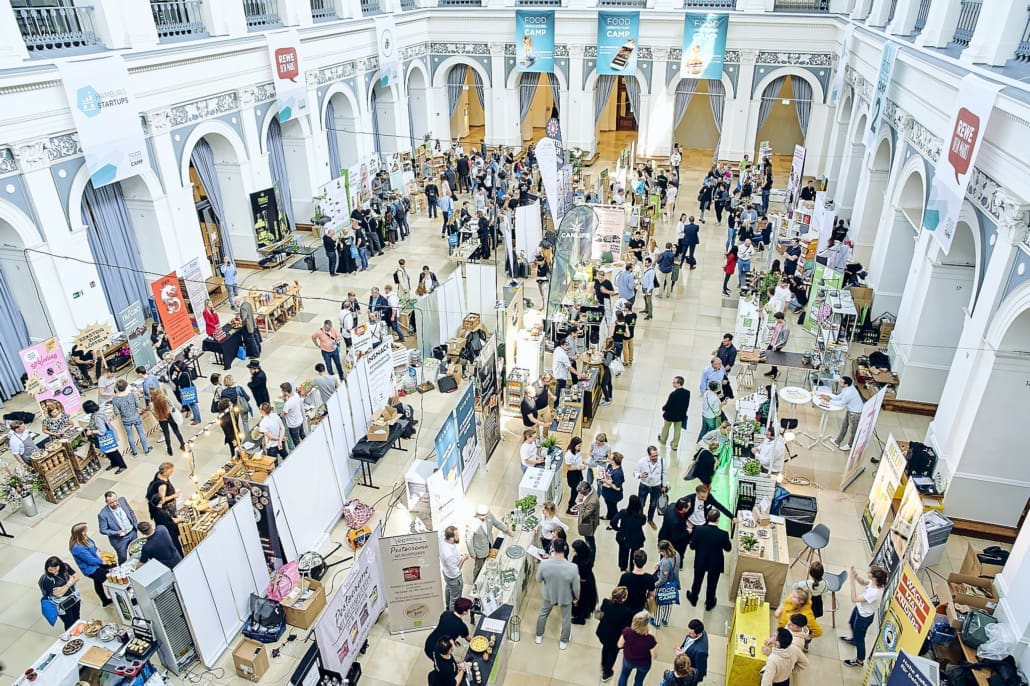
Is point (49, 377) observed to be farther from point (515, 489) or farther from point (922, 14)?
point (922, 14)

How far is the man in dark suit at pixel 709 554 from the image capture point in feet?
24.7

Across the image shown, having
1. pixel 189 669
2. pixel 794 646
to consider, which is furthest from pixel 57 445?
pixel 794 646

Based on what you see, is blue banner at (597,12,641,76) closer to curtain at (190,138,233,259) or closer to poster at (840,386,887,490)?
curtain at (190,138,233,259)

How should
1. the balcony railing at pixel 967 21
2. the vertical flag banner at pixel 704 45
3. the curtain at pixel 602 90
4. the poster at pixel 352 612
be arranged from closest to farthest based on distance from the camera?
the poster at pixel 352 612
the balcony railing at pixel 967 21
the vertical flag banner at pixel 704 45
the curtain at pixel 602 90

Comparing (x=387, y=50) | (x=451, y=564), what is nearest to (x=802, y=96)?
(x=387, y=50)

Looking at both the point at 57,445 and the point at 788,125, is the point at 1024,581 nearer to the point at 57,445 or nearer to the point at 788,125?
the point at 57,445

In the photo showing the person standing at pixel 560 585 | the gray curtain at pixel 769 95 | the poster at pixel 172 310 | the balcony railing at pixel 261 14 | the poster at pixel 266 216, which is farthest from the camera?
the gray curtain at pixel 769 95

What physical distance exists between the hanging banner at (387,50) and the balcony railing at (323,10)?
5.59 ft

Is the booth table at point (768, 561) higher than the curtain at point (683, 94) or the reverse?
the reverse

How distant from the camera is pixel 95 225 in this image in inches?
505

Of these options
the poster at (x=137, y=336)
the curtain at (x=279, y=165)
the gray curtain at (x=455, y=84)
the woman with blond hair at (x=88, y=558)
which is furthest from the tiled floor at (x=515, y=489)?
the gray curtain at (x=455, y=84)

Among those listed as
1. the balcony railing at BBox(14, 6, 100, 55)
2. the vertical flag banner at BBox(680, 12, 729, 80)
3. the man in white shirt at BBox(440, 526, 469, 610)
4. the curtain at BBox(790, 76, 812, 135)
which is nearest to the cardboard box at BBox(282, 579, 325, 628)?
the man in white shirt at BBox(440, 526, 469, 610)

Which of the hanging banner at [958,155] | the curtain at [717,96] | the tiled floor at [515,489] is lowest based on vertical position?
the tiled floor at [515,489]

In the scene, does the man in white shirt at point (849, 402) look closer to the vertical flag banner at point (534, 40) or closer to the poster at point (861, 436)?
the poster at point (861, 436)
